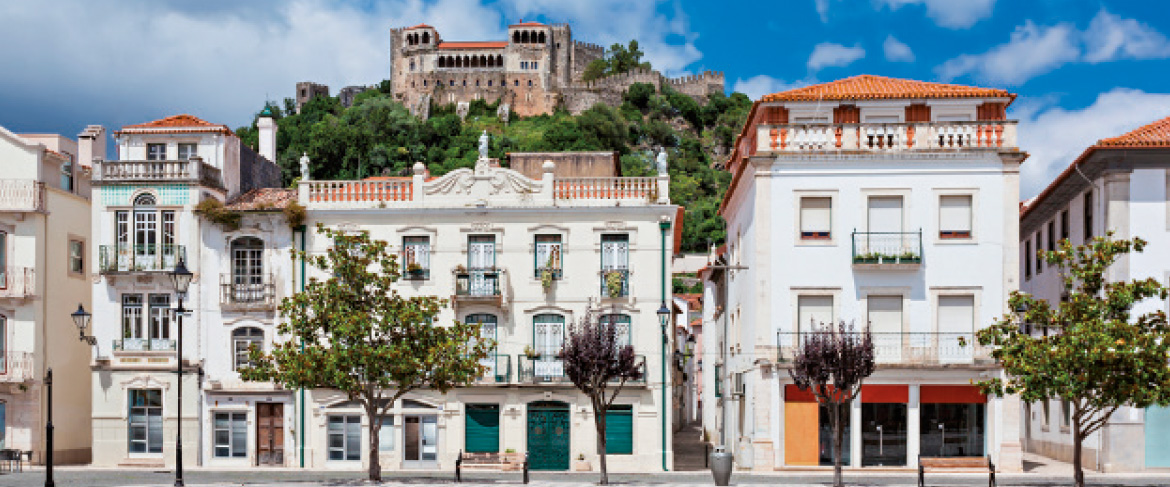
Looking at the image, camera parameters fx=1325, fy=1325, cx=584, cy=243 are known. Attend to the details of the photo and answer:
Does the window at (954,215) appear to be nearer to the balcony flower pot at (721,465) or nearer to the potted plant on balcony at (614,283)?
the potted plant on balcony at (614,283)

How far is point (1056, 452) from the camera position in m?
42.3

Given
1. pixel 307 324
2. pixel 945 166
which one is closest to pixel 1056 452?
pixel 945 166

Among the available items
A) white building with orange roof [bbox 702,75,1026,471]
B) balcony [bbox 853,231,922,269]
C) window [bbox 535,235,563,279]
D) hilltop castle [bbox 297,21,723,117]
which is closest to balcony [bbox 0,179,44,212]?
window [bbox 535,235,563,279]

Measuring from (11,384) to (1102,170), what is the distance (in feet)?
110

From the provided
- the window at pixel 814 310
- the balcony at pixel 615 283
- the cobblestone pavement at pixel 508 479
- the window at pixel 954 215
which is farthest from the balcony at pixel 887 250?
the balcony at pixel 615 283

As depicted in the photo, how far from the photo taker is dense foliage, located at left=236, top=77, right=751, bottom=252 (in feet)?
433

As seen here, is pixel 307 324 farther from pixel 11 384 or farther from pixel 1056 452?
pixel 1056 452

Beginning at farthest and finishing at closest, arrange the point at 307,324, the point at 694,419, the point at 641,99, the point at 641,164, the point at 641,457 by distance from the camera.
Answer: the point at 641,99 < the point at 641,164 < the point at 694,419 < the point at 641,457 < the point at 307,324

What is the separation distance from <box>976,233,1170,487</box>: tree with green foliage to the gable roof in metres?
25.6

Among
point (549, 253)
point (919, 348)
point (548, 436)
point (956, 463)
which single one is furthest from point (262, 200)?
point (956, 463)

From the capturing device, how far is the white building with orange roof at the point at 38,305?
42.1 m

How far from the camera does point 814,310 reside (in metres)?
38.1

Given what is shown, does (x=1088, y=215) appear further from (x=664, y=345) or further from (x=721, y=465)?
(x=721, y=465)

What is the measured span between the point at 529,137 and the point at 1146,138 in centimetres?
12423
